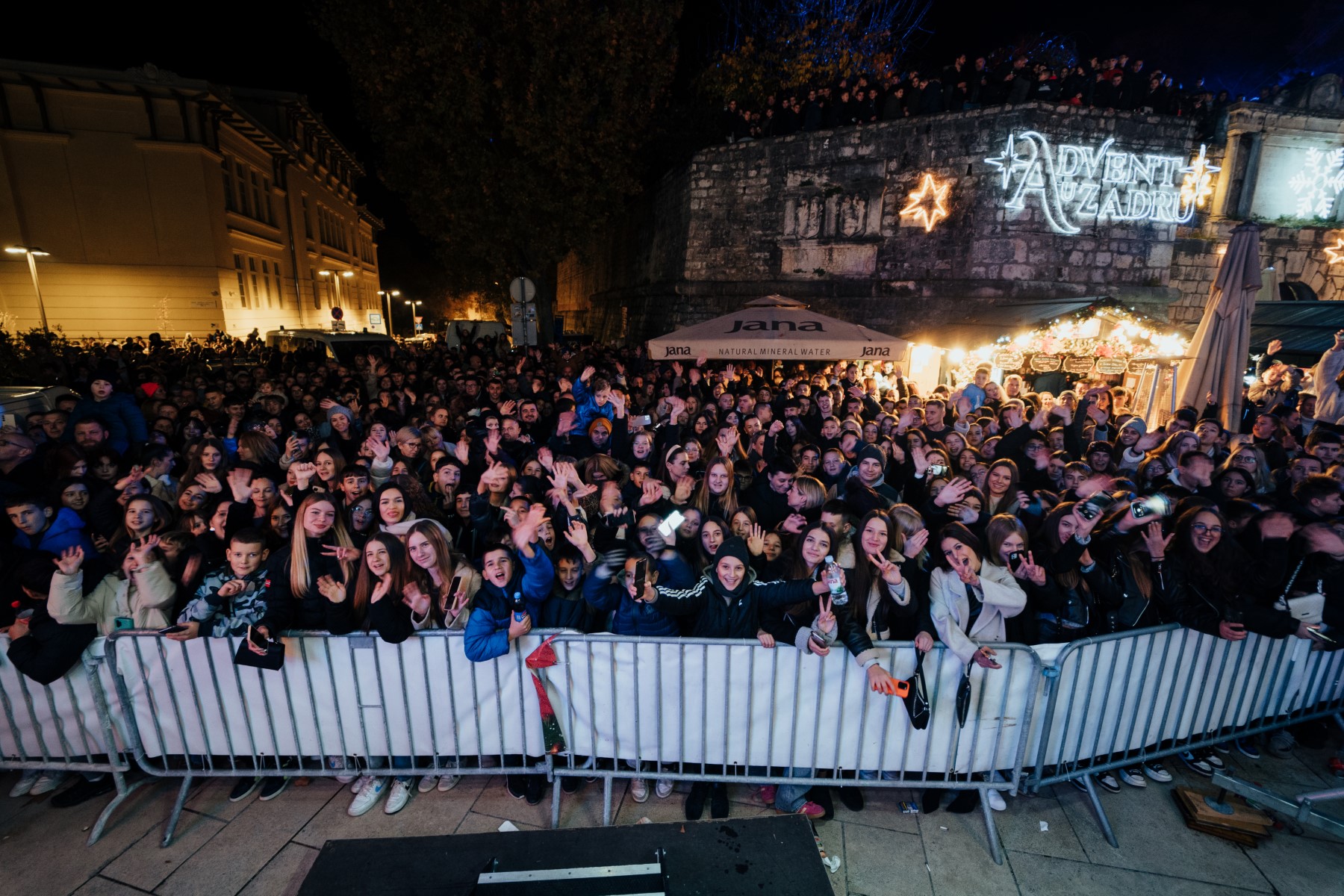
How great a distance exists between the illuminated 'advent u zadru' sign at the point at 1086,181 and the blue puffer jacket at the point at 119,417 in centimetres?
1578

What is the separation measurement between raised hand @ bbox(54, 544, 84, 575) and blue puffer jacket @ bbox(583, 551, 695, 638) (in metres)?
2.79

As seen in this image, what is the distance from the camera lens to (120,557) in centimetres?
365

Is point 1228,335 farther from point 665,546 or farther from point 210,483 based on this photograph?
point 210,483

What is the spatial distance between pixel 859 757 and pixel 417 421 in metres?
5.84

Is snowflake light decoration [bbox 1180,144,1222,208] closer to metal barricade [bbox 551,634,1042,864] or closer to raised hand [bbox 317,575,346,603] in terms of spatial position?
metal barricade [bbox 551,634,1042,864]

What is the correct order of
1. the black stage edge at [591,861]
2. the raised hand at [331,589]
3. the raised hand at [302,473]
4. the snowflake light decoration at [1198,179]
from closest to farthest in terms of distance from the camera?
the black stage edge at [591,861], the raised hand at [331,589], the raised hand at [302,473], the snowflake light decoration at [1198,179]

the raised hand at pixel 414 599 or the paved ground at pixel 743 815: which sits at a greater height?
the raised hand at pixel 414 599

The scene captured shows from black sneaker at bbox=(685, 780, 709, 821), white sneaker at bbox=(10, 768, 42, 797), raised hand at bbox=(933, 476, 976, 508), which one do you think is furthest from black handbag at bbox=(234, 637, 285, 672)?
raised hand at bbox=(933, 476, 976, 508)

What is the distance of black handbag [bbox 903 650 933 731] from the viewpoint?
3.07 m

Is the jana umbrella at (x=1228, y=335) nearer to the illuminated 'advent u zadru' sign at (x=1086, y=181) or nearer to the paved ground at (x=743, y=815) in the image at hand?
the paved ground at (x=743, y=815)

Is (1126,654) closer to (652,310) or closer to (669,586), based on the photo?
(669,586)

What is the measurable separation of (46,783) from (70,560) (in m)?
1.55

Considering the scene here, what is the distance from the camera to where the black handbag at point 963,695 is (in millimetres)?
3129

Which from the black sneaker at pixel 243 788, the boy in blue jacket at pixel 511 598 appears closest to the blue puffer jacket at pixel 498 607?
the boy in blue jacket at pixel 511 598
